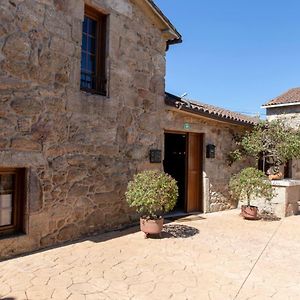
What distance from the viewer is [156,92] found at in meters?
8.88

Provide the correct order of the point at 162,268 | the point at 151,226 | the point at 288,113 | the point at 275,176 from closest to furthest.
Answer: the point at 162,268 → the point at 151,226 → the point at 275,176 → the point at 288,113

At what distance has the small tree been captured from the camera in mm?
10570

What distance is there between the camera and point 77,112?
6781 mm

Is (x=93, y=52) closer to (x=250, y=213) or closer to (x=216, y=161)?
(x=216, y=161)

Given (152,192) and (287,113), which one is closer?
(152,192)

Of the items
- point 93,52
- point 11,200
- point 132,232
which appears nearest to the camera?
point 11,200

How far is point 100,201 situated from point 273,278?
155 inches

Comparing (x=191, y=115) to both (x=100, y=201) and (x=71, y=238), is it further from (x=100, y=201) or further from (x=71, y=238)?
(x=71, y=238)

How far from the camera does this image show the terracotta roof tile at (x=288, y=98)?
18.5 metres


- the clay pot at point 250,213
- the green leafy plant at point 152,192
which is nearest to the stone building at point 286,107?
the clay pot at point 250,213

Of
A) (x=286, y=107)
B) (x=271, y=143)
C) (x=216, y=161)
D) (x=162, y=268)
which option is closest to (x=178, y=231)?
(x=162, y=268)

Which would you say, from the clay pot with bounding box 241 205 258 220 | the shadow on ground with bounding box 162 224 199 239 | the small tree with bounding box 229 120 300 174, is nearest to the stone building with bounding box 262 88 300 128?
the small tree with bounding box 229 120 300 174

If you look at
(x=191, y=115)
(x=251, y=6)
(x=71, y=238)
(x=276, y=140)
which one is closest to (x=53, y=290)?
(x=71, y=238)

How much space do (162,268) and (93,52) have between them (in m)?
5.01
